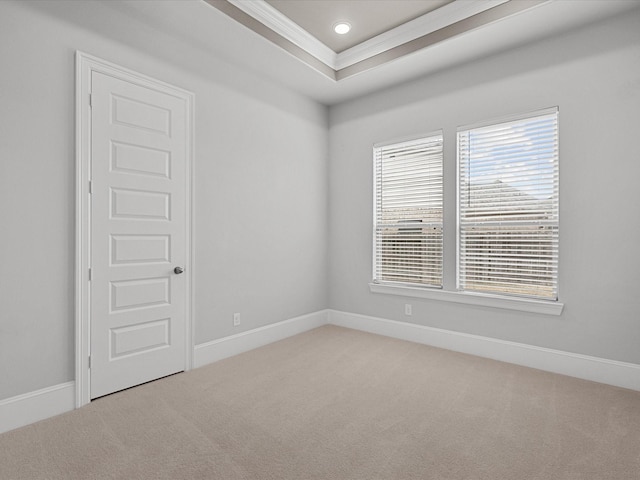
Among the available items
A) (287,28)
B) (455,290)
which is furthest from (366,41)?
(455,290)

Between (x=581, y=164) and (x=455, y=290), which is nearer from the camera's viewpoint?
(x=581, y=164)

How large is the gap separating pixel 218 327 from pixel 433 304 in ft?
7.40

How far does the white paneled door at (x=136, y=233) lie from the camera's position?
8.36ft

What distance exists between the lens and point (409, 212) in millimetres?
3996

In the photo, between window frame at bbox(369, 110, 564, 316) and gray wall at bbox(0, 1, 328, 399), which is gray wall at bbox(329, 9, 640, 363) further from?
gray wall at bbox(0, 1, 328, 399)

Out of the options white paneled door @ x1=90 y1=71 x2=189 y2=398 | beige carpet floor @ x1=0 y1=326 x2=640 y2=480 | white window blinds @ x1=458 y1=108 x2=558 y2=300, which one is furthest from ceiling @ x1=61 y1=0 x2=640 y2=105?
beige carpet floor @ x1=0 y1=326 x2=640 y2=480

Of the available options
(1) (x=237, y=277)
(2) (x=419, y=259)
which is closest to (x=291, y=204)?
(1) (x=237, y=277)

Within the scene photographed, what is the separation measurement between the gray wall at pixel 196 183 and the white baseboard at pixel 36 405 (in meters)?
0.06

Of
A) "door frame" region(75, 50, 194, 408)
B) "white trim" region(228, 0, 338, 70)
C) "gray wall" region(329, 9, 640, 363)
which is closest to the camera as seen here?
"door frame" region(75, 50, 194, 408)

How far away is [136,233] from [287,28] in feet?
7.46

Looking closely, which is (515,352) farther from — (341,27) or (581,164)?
(341,27)

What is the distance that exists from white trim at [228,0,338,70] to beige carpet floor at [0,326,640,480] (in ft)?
10.1

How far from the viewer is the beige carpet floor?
180 cm

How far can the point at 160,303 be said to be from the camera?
2918 millimetres
